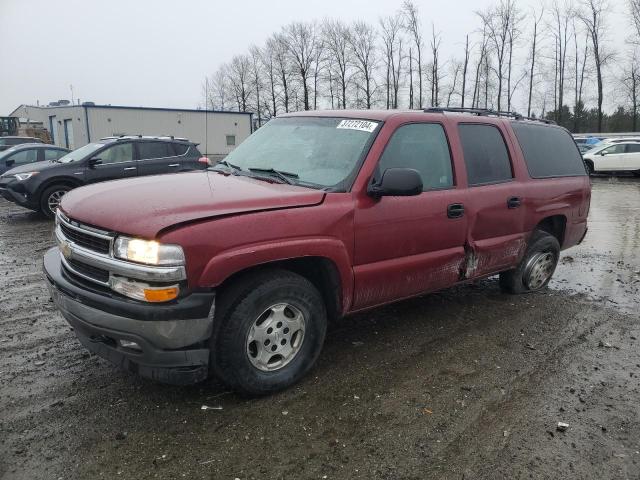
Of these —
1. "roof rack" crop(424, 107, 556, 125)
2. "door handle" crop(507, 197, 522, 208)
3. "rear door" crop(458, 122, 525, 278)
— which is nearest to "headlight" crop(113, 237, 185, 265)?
"rear door" crop(458, 122, 525, 278)

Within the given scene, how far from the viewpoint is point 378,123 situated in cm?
394

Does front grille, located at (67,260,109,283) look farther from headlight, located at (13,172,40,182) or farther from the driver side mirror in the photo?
headlight, located at (13,172,40,182)

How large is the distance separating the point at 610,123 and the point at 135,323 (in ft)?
190

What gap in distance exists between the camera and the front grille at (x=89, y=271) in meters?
3.00

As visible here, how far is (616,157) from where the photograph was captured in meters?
23.6

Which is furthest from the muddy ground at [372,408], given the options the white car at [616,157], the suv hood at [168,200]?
the white car at [616,157]

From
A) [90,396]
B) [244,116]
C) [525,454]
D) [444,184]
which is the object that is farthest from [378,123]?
[244,116]

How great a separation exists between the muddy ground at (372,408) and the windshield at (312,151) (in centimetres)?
143

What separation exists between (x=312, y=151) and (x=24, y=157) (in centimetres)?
1332

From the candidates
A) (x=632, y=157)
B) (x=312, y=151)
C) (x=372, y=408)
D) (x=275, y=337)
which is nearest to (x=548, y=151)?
(x=312, y=151)

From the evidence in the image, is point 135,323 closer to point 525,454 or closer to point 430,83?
point 525,454

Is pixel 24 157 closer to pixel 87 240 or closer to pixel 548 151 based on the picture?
pixel 87 240

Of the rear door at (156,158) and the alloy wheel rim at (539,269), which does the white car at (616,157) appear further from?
the alloy wheel rim at (539,269)

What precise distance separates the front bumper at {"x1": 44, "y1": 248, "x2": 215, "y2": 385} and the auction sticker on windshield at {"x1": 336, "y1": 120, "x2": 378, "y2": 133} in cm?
181
